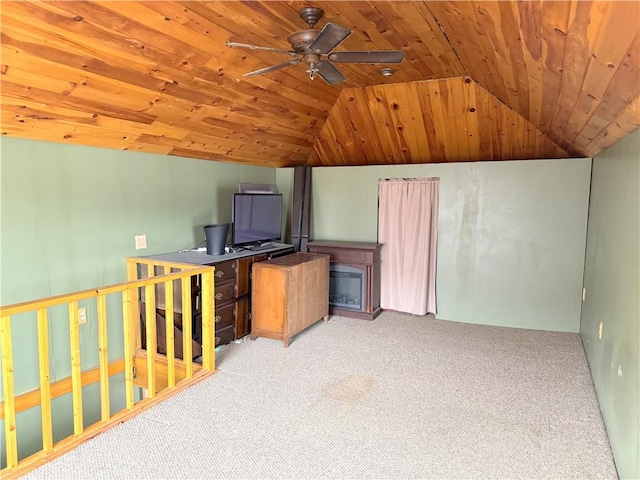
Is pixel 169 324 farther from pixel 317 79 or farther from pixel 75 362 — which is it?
pixel 317 79

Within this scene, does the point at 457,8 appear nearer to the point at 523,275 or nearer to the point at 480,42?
the point at 480,42

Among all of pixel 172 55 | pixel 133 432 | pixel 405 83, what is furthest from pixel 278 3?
pixel 133 432

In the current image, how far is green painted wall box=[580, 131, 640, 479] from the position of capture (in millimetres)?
2039

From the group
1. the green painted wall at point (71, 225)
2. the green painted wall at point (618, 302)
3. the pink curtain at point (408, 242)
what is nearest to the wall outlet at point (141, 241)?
the green painted wall at point (71, 225)

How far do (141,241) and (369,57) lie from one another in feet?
8.67

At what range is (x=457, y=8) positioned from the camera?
2074 millimetres

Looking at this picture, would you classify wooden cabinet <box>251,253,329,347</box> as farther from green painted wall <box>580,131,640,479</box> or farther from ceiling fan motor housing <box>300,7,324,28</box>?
green painted wall <box>580,131,640,479</box>

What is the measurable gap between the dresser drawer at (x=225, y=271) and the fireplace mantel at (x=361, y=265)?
4.72ft

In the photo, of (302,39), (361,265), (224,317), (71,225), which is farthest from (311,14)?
(361,265)

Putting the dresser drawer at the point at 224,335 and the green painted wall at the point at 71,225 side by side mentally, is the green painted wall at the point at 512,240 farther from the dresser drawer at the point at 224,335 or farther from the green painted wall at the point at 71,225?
the green painted wall at the point at 71,225

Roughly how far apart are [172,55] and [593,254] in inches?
150

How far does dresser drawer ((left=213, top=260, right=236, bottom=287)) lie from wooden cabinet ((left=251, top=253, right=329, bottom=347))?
0.83 feet

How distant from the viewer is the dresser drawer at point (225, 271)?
377 cm

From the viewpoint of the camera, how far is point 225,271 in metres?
3.87
